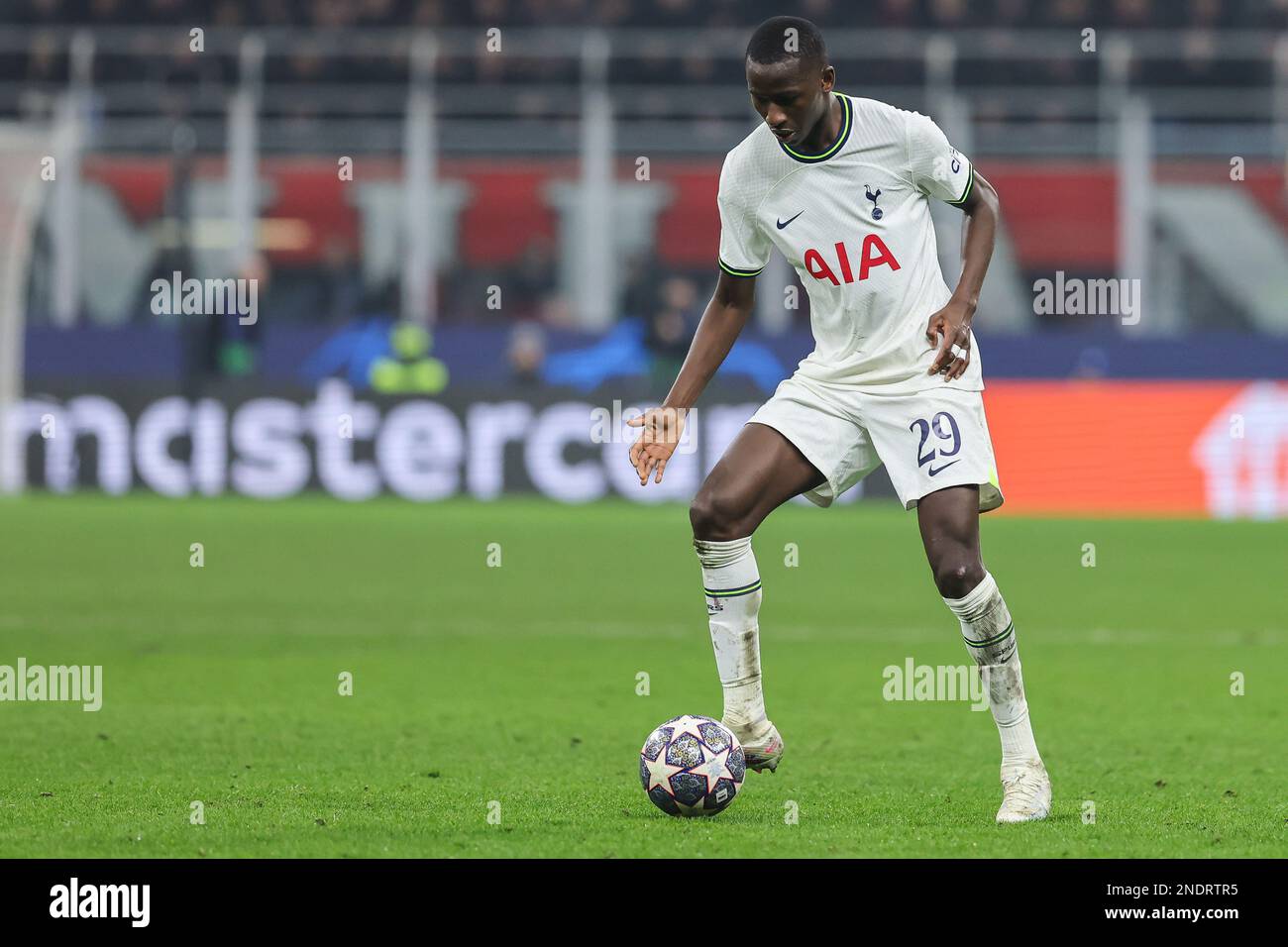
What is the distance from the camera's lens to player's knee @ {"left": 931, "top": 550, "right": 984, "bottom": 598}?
5.48 metres

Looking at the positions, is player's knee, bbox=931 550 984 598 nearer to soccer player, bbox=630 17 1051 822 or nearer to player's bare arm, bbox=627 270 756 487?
soccer player, bbox=630 17 1051 822

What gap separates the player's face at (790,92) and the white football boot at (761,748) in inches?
71.7

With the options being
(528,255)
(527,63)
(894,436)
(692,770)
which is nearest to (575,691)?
(692,770)

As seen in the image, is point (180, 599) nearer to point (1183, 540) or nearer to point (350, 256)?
point (1183, 540)

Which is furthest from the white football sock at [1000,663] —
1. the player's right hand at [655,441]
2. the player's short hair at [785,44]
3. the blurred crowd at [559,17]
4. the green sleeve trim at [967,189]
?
the blurred crowd at [559,17]

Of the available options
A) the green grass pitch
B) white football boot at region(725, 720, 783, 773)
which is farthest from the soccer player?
the green grass pitch

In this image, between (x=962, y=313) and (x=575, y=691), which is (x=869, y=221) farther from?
(x=575, y=691)

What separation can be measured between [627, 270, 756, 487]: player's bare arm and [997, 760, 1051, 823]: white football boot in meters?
1.38

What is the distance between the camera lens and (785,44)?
17.7 feet

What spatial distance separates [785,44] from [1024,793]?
2.24 metres

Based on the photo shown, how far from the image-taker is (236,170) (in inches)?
792
